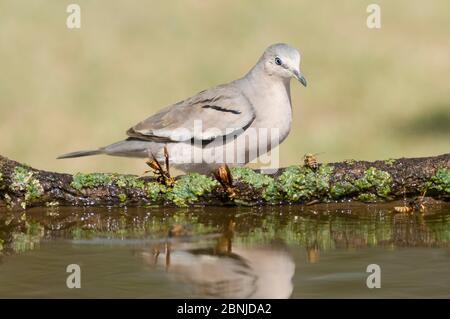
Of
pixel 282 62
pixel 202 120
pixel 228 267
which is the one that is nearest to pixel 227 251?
pixel 228 267

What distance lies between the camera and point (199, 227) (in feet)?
20.9

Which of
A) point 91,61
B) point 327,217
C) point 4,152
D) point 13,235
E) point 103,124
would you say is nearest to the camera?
point 13,235

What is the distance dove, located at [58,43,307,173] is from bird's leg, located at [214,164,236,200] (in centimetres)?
66

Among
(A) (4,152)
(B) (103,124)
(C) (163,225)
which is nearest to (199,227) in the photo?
(C) (163,225)

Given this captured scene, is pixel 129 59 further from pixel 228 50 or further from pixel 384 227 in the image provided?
pixel 384 227

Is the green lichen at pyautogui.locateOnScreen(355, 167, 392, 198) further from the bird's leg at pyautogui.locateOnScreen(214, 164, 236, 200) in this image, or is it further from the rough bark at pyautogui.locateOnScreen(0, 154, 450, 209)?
the bird's leg at pyautogui.locateOnScreen(214, 164, 236, 200)

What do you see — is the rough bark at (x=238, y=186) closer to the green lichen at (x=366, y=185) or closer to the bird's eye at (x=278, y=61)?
the green lichen at (x=366, y=185)

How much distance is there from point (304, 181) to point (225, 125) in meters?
0.91

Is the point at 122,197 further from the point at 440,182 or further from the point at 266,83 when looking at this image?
the point at 440,182

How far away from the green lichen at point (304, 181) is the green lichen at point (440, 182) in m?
0.60

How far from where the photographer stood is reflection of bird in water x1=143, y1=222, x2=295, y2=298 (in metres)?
4.92

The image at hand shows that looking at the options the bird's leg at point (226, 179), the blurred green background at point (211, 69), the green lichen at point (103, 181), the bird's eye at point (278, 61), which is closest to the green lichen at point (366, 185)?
the bird's leg at point (226, 179)

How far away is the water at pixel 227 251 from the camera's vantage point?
496 centimetres

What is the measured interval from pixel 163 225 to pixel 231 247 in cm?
75
